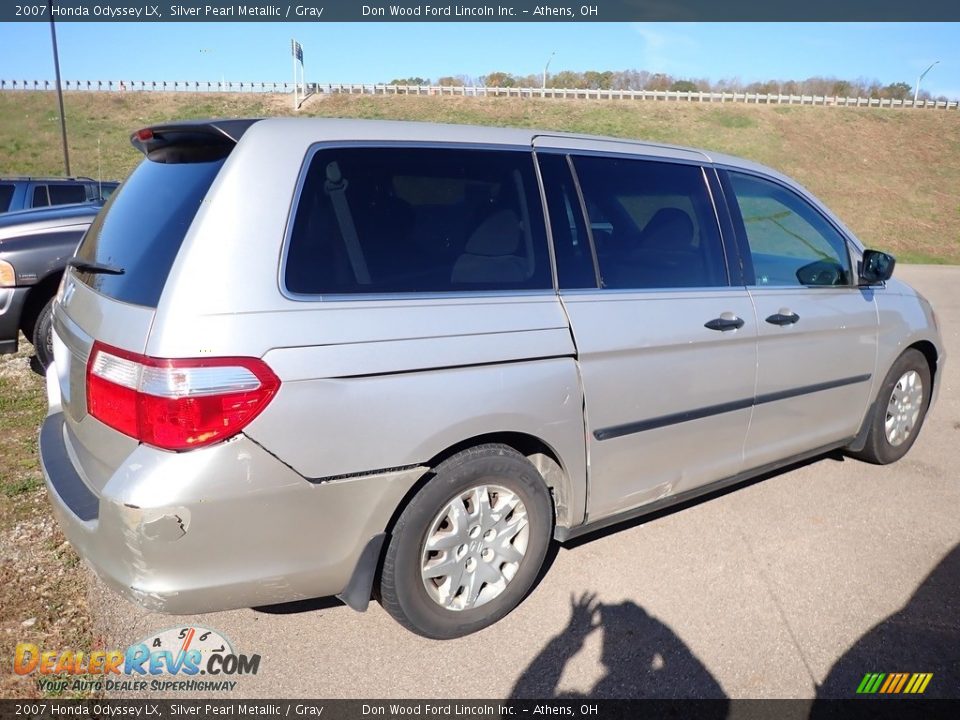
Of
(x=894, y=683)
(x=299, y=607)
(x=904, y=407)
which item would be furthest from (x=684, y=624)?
(x=904, y=407)

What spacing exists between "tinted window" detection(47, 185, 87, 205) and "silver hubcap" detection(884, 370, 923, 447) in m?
9.83

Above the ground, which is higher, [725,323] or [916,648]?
[725,323]

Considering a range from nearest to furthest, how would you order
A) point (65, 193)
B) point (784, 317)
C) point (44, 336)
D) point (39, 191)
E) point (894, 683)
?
point (894, 683)
point (784, 317)
point (44, 336)
point (39, 191)
point (65, 193)

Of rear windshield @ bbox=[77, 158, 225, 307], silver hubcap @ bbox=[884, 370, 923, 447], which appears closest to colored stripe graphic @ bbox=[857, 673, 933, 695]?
silver hubcap @ bbox=[884, 370, 923, 447]

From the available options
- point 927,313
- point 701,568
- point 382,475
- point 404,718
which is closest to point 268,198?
point 382,475

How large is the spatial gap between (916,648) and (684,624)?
35.6 inches

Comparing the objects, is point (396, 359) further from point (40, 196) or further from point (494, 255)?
point (40, 196)

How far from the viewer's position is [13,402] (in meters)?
5.47

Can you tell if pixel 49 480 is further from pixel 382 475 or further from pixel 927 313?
pixel 927 313

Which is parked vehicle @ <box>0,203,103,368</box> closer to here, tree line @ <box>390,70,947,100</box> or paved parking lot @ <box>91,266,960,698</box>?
paved parking lot @ <box>91,266,960,698</box>

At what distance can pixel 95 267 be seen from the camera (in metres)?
2.68

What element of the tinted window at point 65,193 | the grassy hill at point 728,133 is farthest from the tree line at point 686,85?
the tinted window at point 65,193

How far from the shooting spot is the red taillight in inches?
83.0

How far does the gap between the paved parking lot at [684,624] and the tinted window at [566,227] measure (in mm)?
1395
